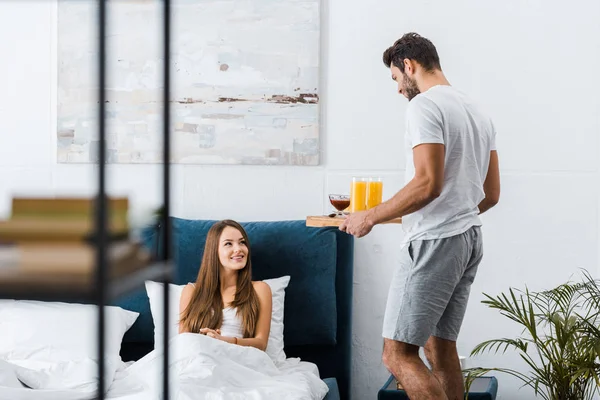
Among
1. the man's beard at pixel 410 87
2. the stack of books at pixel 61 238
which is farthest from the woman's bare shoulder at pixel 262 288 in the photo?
the stack of books at pixel 61 238

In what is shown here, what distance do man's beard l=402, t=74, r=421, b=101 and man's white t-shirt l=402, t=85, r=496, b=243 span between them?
0.14 meters

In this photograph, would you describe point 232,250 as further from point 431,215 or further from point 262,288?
point 431,215

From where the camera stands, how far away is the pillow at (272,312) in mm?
3486

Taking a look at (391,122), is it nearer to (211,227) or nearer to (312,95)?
(312,95)

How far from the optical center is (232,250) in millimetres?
3479

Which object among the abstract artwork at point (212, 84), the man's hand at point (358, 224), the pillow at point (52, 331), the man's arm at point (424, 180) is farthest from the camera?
the abstract artwork at point (212, 84)

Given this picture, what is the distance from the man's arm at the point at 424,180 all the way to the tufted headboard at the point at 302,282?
96 centimetres

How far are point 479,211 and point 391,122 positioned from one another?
2.87ft

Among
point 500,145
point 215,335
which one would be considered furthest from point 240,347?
point 500,145

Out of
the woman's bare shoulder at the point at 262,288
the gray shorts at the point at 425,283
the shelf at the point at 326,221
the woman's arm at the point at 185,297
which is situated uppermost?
the shelf at the point at 326,221

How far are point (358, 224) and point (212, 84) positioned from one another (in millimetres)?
1345

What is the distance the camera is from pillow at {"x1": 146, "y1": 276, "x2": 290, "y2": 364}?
3486mm

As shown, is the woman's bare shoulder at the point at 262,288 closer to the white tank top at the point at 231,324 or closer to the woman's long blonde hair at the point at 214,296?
the woman's long blonde hair at the point at 214,296

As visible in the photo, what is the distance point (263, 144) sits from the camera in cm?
388
